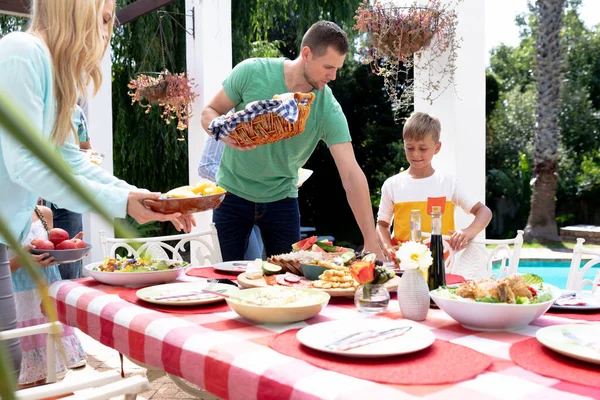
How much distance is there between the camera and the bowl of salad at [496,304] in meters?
1.32

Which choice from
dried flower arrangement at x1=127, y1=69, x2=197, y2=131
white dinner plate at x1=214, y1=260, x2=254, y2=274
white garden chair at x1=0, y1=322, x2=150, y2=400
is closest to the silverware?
white garden chair at x1=0, y1=322, x2=150, y2=400

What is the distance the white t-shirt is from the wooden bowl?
60.7 inches

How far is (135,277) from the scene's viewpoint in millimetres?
1992

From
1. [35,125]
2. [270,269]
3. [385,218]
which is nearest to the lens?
[35,125]

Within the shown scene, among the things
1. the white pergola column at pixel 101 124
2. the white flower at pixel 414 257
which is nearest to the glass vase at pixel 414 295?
the white flower at pixel 414 257

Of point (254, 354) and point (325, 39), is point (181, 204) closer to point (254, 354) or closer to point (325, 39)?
point (254, 354)

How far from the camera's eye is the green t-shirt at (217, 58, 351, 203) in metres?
2.80

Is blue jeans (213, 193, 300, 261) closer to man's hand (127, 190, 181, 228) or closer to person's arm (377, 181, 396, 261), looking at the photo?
person's arm (377, 181, 396, 261)

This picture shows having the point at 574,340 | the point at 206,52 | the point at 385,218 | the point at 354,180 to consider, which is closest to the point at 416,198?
the point at 385,218

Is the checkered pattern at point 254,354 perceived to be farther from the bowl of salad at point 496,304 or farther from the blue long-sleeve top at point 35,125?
the blue long-sleeve top at point 35,125

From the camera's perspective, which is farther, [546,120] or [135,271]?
[546,120]

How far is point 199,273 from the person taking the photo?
7.42 feet

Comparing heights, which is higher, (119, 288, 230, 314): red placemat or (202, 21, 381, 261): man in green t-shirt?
(202, 21, 381, 261): man in green t-shirt

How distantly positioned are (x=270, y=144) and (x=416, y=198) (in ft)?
2.89
